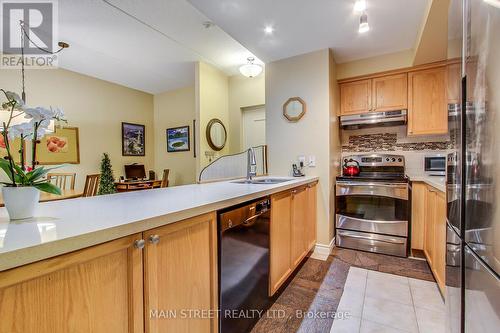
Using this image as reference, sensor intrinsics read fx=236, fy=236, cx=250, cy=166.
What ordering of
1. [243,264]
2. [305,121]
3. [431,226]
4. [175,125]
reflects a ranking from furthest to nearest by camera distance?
[175,125] < [305,121] < [431,226] < [243,264]

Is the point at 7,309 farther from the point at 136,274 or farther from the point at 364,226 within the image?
the point at 364,226

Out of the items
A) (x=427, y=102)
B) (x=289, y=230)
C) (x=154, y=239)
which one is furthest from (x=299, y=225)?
(x=427, y=102)

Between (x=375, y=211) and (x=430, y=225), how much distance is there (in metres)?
0.57

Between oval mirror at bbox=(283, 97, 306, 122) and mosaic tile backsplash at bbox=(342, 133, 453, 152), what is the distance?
0.99m

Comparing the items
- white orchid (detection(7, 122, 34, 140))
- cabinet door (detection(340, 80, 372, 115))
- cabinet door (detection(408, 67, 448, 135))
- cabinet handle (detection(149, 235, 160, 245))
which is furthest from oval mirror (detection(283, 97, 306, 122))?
white orchid (detection(7, 122, 34, 140))

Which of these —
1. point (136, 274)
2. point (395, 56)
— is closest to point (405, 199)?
point (395, 56)

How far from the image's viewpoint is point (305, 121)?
288 cm

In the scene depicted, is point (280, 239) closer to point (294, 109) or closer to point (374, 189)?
point (374, 189)

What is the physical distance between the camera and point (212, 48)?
136 inches

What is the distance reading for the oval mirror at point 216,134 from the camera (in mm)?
4093

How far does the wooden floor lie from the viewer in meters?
1.59

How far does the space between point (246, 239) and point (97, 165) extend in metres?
4.54

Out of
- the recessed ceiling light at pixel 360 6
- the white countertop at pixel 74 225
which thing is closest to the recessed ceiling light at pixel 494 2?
the white countertop at pixel 74 225

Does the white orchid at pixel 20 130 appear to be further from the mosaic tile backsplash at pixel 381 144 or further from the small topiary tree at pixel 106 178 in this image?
the small topiary tree at pixel 106 178
